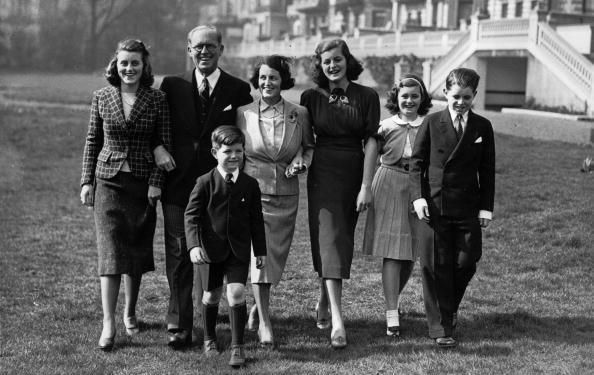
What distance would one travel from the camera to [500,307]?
6.93 meters

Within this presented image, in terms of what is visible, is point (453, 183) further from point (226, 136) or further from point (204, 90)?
point (204, 90)

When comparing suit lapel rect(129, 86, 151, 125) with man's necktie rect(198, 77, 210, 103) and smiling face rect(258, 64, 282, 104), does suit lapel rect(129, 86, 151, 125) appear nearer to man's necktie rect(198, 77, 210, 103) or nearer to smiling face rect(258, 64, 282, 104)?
man's necktie rect(198, 77, 210, 103)

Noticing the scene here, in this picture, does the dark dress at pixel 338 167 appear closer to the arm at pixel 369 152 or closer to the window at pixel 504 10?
the arm at pixel 369 152

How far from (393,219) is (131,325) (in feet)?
7.15

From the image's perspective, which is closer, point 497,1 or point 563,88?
point 563,88

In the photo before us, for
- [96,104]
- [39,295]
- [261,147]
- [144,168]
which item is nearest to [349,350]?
[261,147]

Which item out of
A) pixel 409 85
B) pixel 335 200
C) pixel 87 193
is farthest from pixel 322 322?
pixel 87 193

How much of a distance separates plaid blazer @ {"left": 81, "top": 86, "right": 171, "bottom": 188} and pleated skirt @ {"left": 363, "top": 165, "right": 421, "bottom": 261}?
1.68 metres

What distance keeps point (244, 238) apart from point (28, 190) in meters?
10.2

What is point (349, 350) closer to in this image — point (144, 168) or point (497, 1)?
point (144, 168)

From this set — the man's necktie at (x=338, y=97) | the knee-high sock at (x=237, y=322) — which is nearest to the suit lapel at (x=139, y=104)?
the man's necktie at (x=338, y=97)

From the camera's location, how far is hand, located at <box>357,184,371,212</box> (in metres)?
5.85

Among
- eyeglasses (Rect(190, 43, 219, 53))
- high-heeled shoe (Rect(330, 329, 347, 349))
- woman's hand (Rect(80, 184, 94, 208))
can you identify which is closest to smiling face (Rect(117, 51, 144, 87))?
eyeglasses (Rect(190, 43, 219, 53))

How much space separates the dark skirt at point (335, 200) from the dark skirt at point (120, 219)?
4.16ft
